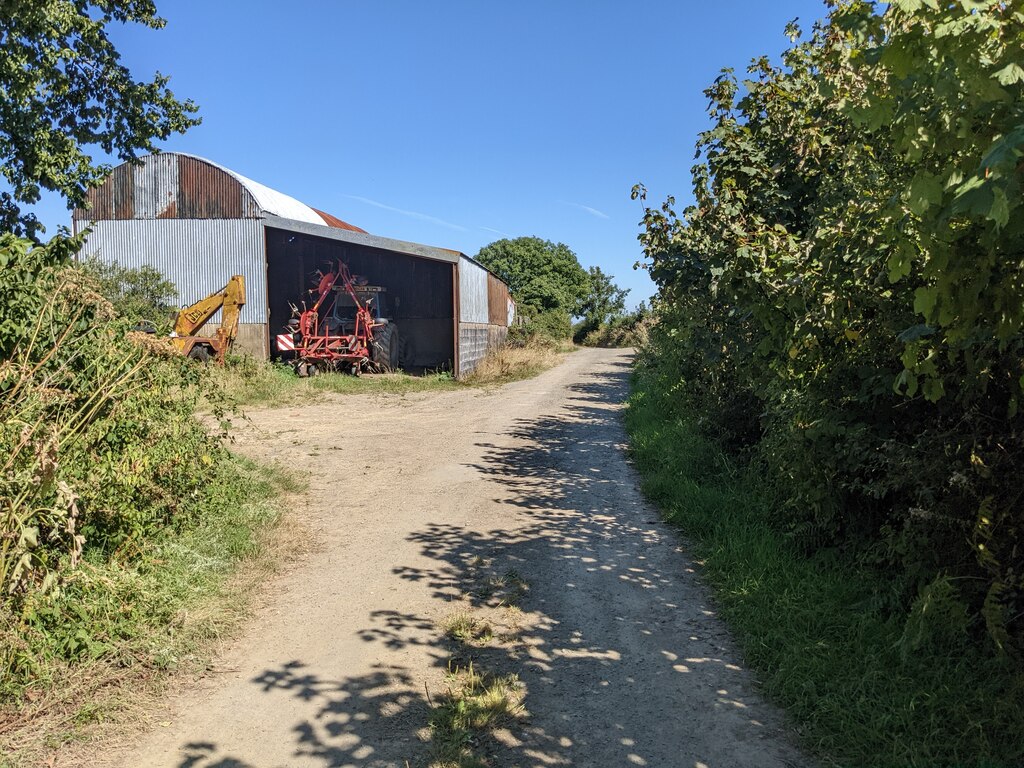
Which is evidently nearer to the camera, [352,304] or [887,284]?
[887,284]

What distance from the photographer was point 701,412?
30.9 ft

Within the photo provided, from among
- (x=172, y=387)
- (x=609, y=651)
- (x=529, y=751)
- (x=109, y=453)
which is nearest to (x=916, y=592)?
(x=609, y=651)

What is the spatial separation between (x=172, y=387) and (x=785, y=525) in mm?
5301

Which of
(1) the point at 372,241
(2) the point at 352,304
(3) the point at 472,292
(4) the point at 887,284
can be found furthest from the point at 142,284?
(4) the point at 887,284

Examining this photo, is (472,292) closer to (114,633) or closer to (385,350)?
(385,350)

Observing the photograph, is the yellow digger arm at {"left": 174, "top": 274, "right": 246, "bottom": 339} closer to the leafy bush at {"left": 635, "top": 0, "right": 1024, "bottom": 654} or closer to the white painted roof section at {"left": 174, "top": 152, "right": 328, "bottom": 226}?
the white painted roof section at {"left": 174, "top": 152, "right": 328, "bottom": 226}

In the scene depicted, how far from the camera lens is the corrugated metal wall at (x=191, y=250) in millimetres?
20891

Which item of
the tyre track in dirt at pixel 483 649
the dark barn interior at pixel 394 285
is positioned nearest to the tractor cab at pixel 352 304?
the dark barn interior at pixel 394 285

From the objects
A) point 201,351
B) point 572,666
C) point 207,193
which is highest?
point 207,193

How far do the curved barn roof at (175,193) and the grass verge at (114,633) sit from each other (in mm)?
17545

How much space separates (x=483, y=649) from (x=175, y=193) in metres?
20.7

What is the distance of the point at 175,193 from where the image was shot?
68.8ft

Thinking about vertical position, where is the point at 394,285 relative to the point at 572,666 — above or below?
above

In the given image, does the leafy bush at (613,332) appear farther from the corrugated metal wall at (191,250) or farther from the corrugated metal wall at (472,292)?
the corrugated metal wall at (191,250)
